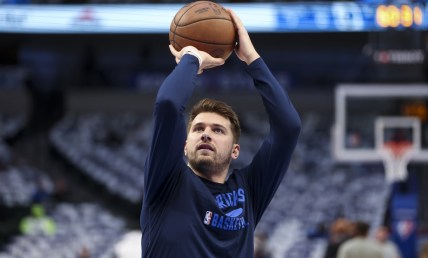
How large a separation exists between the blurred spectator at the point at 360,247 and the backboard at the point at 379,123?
583 centimetres

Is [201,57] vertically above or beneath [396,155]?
beneath

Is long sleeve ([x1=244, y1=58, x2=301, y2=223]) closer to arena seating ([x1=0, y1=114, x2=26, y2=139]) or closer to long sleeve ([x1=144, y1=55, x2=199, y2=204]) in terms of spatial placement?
long sleeve ([x1=144, y1=55, x2=199, y2=204])

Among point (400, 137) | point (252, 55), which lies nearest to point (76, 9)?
point (400, 137)

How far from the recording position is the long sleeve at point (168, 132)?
2.93 metres

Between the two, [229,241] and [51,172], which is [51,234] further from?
[229,241]

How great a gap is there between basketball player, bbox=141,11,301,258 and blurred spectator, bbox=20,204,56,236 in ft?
43.0

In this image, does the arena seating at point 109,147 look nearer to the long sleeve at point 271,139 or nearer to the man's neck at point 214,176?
the long sleeve at point 271,139

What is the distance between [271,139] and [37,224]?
44.7ft

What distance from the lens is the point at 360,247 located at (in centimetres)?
729

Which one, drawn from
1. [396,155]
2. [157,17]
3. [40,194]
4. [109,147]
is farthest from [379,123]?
[109,147]

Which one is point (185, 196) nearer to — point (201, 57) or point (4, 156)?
point (201, 57)

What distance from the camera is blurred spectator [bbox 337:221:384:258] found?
729 cm

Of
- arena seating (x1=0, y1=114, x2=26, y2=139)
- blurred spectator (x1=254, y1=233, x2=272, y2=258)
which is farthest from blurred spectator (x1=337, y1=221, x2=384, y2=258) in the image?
arena seating (x1=0, y1=114, x2=26, y2=139)

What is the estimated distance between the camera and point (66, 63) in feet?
68.4
